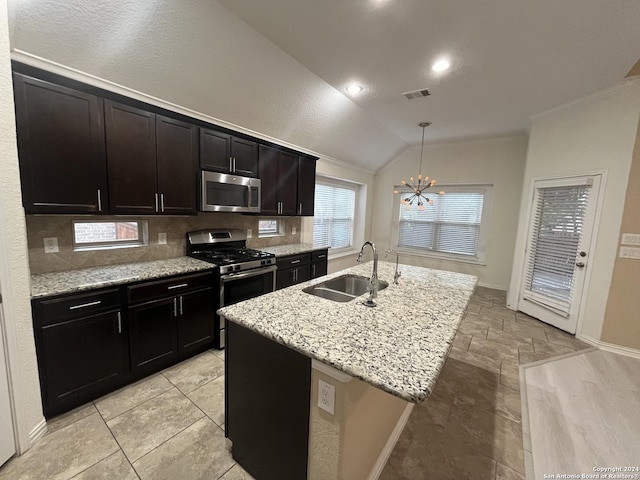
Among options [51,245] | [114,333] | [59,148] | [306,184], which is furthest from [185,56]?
[114,333]

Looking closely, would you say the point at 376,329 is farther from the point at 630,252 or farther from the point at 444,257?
the point at 444,257

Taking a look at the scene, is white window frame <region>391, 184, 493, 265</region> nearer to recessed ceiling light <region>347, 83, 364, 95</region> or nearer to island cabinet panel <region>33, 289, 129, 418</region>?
recessed ceiling light <region>347, 83, 364, 95</region>

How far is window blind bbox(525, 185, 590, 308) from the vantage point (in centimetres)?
338

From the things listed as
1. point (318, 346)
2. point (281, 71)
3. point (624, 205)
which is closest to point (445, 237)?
point (624, 205)

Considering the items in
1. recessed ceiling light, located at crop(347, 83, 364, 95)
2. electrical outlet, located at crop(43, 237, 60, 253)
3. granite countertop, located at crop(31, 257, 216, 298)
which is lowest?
granite countertop, located at crop(31, 257, 216, 298)

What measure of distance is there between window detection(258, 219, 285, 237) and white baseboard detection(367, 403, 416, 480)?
113 inches

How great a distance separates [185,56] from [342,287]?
2.40m

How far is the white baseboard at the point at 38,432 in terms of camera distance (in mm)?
1597

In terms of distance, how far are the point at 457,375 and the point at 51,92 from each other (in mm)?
3994

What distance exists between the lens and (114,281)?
1.94m

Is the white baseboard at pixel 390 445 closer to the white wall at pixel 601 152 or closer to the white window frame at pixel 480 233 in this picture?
the white wall at pixel 601 152

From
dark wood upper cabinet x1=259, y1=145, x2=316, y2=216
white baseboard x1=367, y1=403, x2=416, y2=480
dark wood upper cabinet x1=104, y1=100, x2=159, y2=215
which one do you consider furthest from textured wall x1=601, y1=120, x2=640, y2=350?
dark wood upper cabinet x1=104, y1=100, x2=159, y2=215

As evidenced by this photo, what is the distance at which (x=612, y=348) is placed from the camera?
303 centimetres

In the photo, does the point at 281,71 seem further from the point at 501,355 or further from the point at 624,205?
the point at 624,205
